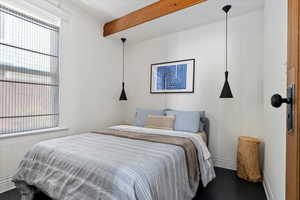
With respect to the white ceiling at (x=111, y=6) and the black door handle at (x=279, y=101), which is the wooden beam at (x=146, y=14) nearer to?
the white ceiling at (x=111, y=6)

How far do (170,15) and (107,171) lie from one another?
8.13 feet

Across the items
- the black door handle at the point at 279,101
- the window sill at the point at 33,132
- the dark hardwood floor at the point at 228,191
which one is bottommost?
the dark hardwood floor at the point at 228,191

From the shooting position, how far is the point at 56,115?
270 cm

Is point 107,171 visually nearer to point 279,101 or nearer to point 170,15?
point 279,101

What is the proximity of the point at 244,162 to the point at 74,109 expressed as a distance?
2904mm

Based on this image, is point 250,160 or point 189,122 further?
point 189,122

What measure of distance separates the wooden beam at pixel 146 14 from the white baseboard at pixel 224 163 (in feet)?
8.35

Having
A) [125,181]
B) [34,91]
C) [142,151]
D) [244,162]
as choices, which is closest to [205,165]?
[244,162]

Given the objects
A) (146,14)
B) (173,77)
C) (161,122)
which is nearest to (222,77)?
(173,77)

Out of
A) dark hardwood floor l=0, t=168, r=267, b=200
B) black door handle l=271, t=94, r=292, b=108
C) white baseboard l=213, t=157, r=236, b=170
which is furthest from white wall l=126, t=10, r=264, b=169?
black door handle l=271, t=94, r=292, b=108

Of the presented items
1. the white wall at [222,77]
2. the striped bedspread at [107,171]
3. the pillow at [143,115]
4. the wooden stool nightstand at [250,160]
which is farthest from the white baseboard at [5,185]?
the wooden stool nightstand at [250,160]

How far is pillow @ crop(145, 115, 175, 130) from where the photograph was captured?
2.80m

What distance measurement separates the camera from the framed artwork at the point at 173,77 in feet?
10.1

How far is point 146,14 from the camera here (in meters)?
2.81
